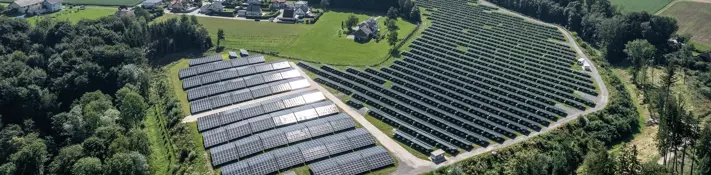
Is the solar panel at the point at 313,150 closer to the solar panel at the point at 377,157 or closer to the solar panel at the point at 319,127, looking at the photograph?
the solar panel at the point at 319,127

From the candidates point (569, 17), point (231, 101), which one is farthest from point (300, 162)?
point (569, 17)

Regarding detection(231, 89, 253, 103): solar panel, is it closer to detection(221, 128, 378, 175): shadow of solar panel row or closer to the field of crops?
the field of crops

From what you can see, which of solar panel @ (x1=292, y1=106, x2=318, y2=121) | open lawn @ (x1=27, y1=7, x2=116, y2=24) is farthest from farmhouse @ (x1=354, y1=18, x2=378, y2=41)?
open lawn @ (x1=27, y1=7, x2=116, y2=24)

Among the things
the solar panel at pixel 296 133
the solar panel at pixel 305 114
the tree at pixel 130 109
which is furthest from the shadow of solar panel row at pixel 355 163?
the tree at pixel 130 109

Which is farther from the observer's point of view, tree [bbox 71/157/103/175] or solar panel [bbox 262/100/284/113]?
solar panel [bbox 262/100/284/113]

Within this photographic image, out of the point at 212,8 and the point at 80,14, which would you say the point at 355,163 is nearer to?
the point at 212,8

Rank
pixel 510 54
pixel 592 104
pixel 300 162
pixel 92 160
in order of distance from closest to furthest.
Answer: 1. pixel 92 160
2. pixel 300 162
3. pixel 592 104
4. pixel 510 54

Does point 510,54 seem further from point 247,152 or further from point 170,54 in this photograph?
point 170,54

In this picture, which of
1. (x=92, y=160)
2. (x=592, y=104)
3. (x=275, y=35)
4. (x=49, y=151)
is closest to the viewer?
(x=92, y=160)
